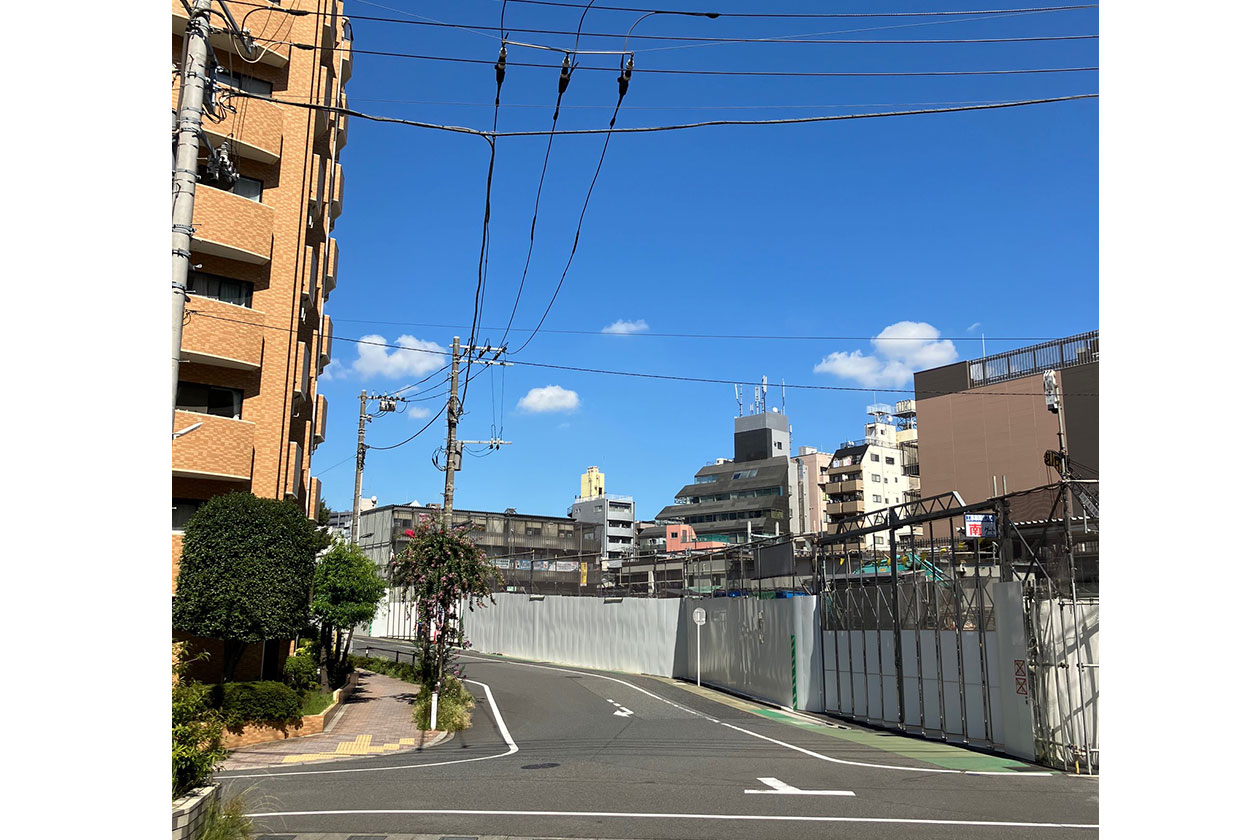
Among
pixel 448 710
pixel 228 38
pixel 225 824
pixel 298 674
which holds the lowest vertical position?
pixel 448 710

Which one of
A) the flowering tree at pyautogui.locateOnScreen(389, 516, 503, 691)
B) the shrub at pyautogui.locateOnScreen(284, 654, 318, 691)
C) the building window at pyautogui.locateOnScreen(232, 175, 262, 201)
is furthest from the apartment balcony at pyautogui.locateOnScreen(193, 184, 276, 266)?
the shrub at pyautogui.locateOnScreen(284, 654, 318, 691)

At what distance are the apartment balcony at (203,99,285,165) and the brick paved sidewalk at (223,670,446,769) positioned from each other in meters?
14.8

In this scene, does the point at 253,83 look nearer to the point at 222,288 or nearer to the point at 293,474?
the point at 222,288

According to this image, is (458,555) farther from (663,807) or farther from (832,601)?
(663,807)

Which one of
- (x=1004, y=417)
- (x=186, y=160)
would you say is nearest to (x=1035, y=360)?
(x=1004, y=417)

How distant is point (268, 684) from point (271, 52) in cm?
1681

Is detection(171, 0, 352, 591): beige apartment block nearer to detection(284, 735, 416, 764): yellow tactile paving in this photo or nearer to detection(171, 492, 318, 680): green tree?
detection(171, 492, 318, 680): green tree

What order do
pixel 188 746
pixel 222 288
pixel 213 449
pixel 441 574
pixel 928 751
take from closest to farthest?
1. pixel 188 746
2. pixel 928 751
3. pixel 213 449
4. pixel 441 574
5. pixel 222 288

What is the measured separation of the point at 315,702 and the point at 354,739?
9.16 ft

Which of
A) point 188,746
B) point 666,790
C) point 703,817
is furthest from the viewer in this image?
point 666,790

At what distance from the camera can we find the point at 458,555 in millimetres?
22641

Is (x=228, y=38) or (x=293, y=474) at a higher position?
(x=228, y=38)

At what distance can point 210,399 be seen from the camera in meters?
23.6

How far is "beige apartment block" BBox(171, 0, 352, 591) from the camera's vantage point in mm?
22203
